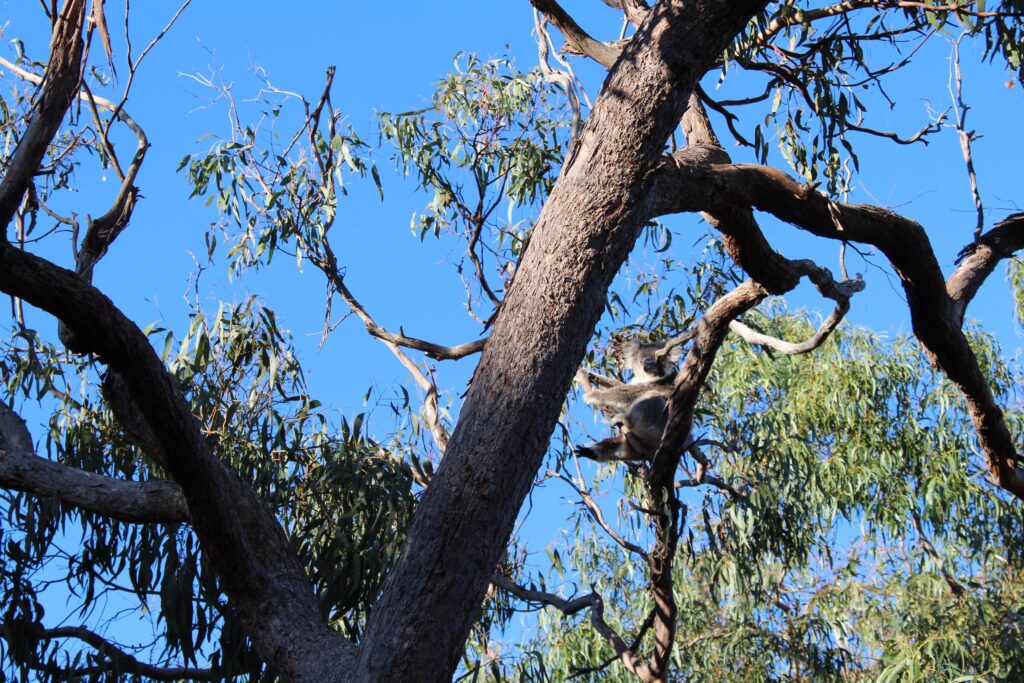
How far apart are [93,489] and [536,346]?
1.54m

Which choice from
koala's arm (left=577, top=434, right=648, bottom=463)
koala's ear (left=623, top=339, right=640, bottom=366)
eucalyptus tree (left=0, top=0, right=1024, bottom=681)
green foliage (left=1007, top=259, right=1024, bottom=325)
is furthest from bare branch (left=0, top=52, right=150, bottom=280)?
green foliage (left=1007, top=259, right=1024, bottom=325)

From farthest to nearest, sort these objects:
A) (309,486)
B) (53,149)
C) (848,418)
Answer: (848,418) → (53,149) → (309,486)

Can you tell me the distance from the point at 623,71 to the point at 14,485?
2.23 m

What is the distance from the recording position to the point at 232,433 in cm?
430

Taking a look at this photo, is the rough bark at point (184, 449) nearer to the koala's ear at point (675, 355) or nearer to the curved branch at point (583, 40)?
the curved branch at point (583, 40)

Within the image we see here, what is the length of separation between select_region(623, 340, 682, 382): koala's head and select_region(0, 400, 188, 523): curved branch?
98.4 inches

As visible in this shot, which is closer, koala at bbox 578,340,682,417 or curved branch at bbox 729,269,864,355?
curved branch at bbox 729,269,864,355

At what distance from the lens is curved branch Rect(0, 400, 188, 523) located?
3198 millimetres

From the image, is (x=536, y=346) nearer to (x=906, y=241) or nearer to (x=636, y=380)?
(x=906, y=241)

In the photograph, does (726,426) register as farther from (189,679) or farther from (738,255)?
(189,679)

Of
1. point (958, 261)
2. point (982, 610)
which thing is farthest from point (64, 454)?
point (982, 610)

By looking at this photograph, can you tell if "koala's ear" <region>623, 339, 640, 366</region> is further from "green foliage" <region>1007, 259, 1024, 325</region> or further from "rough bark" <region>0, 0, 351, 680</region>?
"green foliage" <region>1007, 259, 1024, 325</region>

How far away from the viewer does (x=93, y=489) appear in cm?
326

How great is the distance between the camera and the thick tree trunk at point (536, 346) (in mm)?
2314
